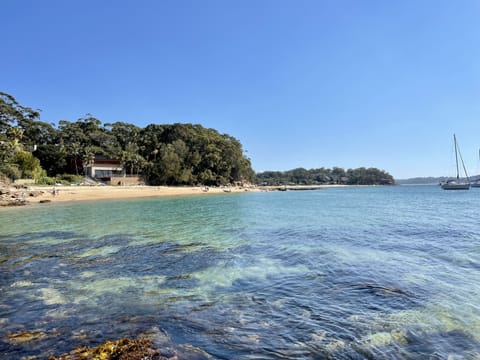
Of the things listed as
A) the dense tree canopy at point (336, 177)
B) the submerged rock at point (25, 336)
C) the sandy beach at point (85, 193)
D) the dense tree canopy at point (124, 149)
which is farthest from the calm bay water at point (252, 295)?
the dense tree canopy at point (336, 177)

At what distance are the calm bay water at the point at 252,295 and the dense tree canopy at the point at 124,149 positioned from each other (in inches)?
1666

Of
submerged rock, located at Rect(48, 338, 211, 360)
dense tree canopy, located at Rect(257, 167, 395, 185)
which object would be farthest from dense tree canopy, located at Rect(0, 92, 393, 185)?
dense tree canopy, located at Rect(257, 167, 395, 185)

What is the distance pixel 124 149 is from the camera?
74125 millimetres

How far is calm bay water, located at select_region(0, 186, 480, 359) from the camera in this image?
4152 mm

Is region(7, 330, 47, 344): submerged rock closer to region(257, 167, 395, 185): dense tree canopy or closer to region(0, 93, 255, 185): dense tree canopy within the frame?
region(0, 93, 255, 185): dense tree canopy

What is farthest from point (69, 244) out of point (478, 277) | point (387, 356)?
point (478, 277)

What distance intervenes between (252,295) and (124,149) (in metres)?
74.4

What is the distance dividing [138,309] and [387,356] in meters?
3.97

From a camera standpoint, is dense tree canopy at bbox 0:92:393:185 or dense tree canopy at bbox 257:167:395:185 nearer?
dense tree canopy at bbox 0:92:393:185

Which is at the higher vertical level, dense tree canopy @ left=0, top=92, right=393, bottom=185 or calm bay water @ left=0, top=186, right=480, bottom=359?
dense tree canopy @ left=0, top=92, right=393, bottom=185

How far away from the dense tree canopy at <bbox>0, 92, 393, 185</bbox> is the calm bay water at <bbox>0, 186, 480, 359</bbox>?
42311mm

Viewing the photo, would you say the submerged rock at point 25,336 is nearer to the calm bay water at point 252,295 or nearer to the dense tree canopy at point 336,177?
the calm bay water at point 252,295

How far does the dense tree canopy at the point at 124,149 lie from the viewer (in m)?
53.2

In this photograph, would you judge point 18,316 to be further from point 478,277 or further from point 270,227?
point 270,227
